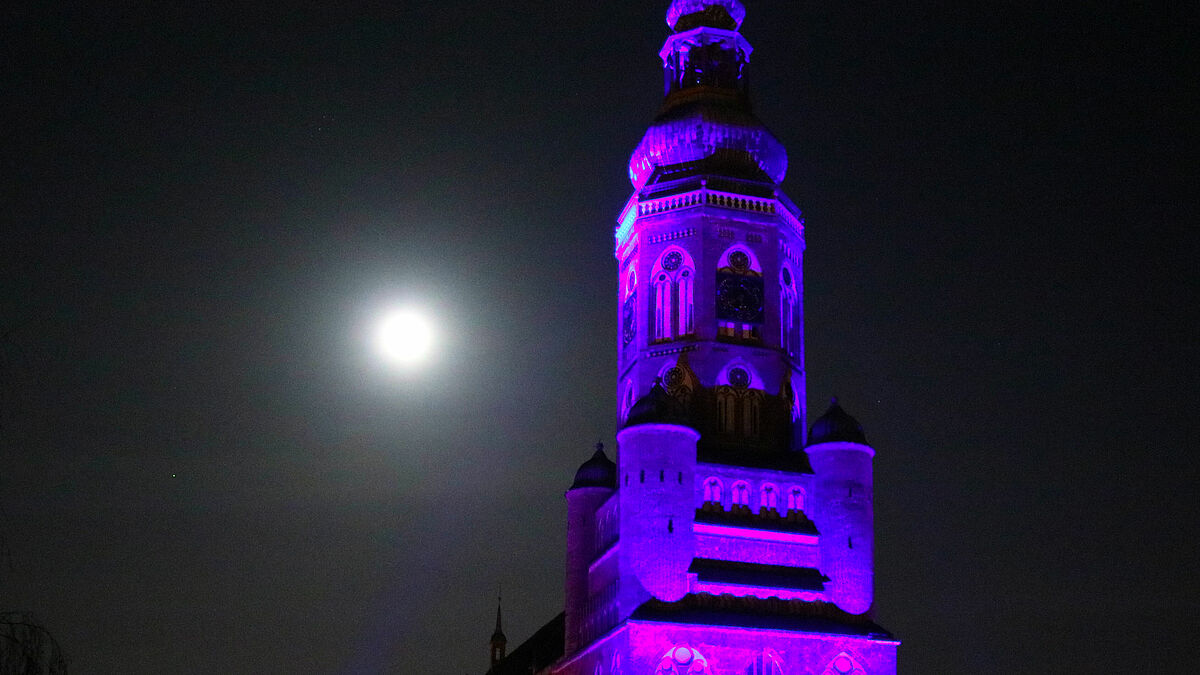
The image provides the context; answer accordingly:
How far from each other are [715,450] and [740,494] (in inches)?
94.6

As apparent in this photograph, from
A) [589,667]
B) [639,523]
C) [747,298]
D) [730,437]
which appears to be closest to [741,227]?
[747,298]

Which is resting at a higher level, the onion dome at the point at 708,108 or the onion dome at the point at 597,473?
the onion dome at the point at 708,108

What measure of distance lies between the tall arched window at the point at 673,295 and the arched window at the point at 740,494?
24.5 ft

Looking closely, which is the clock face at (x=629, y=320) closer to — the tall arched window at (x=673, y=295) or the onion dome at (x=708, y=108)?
the tall arched window at (x=673, y=295)

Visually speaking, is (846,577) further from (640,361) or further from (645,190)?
(645,190)

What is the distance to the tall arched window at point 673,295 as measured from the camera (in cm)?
7400

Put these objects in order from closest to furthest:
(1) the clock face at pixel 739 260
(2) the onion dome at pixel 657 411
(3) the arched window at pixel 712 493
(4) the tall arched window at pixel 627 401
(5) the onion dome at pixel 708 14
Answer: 1. (2) the onion dome at pixel 657 411
2. (3) the arched window at pixel 712 493
3. (1) the clock face at pixel 739 260
4. (4) the tall arched window at pixel 627 401
5. (5) the onion dome at pixel 708 14

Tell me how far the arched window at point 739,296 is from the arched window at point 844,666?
14667 mm

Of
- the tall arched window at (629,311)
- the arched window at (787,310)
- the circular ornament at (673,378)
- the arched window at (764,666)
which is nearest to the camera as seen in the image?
the arched window at (764,666)

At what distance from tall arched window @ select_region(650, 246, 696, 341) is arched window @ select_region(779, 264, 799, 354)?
13.4ft

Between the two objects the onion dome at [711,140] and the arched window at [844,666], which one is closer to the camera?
the arched window at [844,666]

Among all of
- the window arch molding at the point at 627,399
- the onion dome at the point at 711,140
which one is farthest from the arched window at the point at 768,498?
the onion dome at the point at 711,140

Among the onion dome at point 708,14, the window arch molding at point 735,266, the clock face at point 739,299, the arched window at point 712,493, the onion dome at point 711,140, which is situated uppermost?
the onion dome at point 708,14

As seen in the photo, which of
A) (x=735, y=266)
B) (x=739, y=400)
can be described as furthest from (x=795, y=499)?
(x=735, y=266)
